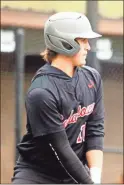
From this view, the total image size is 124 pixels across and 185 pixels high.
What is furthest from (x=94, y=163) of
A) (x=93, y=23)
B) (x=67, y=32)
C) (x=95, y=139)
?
(x=93, y=23)

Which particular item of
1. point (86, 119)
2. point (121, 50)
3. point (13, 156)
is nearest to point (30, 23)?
point (121, 50)

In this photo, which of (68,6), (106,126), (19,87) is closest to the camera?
(19,87)

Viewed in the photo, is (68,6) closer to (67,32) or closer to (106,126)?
(106,126)

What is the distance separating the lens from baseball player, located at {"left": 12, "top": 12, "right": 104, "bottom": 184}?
3.65 metres

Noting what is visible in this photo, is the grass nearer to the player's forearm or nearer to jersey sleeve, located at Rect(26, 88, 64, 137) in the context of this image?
the player's forearm

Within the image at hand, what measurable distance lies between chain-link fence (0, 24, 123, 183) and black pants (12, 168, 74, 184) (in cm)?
186

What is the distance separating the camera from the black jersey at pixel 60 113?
3.64m

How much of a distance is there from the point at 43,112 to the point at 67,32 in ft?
1.61

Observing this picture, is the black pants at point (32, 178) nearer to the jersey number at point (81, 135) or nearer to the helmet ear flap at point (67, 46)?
the jersey number at point (81, 135)

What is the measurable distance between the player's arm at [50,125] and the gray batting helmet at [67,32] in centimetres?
31

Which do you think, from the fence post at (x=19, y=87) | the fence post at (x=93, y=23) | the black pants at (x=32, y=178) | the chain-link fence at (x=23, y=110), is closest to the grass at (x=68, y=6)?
the chain-link fence at (x=23, y=110)

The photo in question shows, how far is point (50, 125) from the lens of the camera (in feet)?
12.0

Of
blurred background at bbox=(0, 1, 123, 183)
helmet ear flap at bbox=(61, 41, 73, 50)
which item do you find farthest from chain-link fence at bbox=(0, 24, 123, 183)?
helmet ear flap at bbox=(61, 41, 73, 50)

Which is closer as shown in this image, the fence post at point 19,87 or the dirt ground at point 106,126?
the fence post at point 19,87
